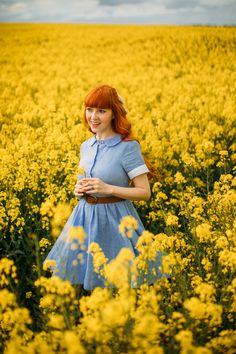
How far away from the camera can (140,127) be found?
17.9ft

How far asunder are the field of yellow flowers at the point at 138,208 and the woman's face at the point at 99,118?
0.67 m

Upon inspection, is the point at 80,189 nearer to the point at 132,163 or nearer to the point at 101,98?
the point at 132,163

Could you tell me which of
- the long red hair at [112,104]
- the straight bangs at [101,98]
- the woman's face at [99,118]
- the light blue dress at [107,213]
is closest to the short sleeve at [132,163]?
the light blue dress at [107,213]

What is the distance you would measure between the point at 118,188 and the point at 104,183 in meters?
0.12

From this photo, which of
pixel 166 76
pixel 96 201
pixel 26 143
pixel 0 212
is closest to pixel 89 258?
pixel 96 201

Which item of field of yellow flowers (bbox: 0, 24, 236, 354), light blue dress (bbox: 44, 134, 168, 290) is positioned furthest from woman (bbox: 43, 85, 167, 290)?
field of yellow flowers (bbox: 0, 24, 236, 354)

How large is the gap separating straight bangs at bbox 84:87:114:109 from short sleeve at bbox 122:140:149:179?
0.35m

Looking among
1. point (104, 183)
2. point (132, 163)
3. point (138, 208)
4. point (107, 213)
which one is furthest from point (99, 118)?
point (138, 208)

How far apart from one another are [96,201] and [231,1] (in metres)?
7.37

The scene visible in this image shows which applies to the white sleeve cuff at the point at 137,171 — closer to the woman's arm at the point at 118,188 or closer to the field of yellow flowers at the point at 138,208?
the woman's arm at the point at 118,188

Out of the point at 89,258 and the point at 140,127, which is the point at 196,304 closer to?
the point at 89,258

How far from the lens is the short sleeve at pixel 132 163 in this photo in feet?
9.60

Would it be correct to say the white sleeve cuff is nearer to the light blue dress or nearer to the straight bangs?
the light blue dress

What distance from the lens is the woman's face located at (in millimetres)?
2961
